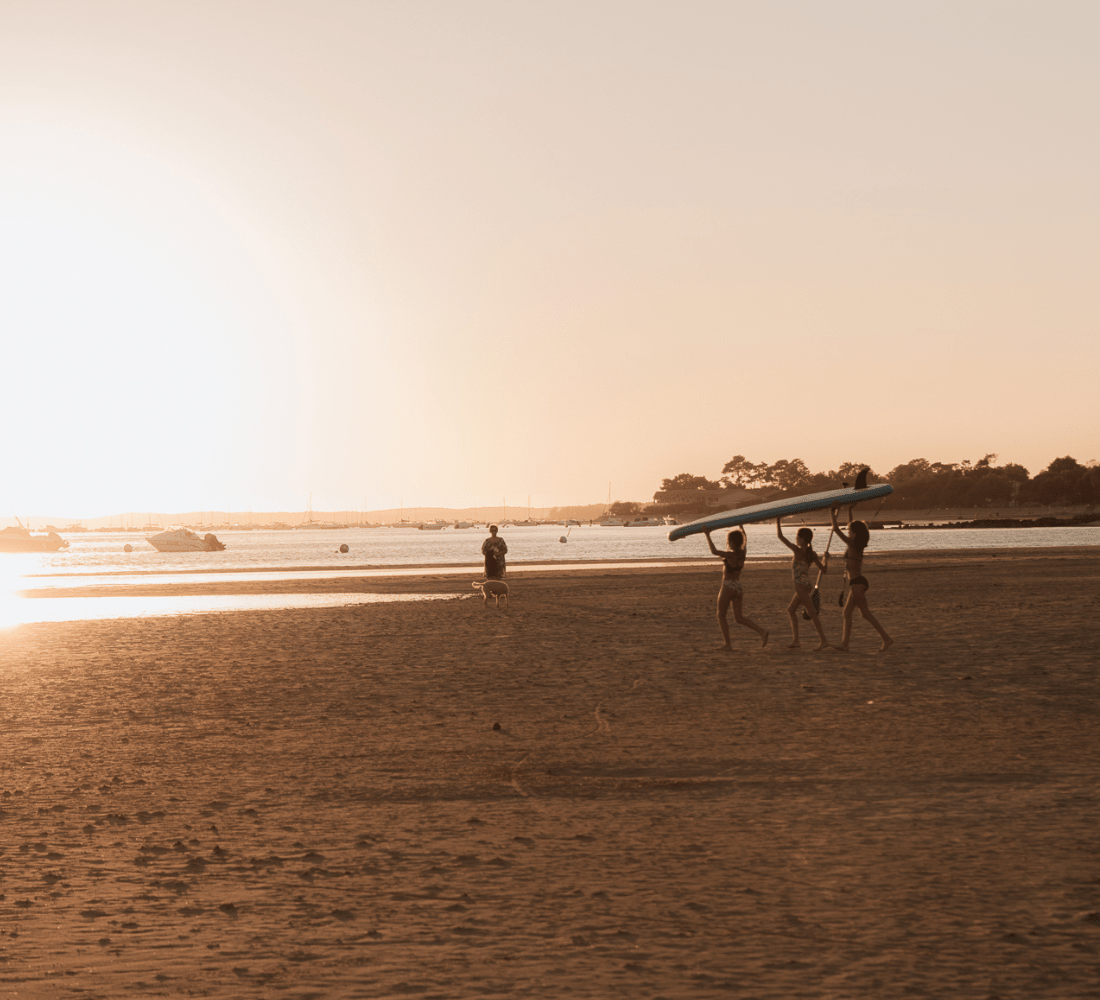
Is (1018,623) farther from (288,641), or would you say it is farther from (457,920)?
(457,920)

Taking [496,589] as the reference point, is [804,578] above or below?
above

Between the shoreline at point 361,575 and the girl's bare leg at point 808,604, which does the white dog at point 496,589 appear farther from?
the girl's bare leg at point 808,604

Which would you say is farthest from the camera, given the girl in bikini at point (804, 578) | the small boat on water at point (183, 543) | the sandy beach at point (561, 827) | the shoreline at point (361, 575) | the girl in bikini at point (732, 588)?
the small boat on water at point (183, 543)

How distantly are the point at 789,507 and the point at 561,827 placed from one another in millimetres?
9762

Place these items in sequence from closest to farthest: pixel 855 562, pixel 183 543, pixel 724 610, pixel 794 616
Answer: pixel 855 562
pixel 794 616
pixel 724 610
pixel 183 543

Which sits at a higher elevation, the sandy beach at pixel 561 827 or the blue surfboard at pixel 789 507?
the blue surfboard at pixel 789 507

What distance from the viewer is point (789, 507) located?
16.5 meters

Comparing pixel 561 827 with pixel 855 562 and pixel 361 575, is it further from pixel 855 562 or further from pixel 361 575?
pixel 361 575

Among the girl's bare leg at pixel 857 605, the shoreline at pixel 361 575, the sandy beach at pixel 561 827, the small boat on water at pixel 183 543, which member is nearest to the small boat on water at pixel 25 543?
the small boat on water at pixel 183 543

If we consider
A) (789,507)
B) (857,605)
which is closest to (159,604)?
(789,507)

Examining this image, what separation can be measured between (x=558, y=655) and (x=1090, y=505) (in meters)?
206

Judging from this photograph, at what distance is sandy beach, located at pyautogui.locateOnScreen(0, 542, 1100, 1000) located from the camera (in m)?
5.18

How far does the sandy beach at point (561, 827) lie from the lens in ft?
17.0

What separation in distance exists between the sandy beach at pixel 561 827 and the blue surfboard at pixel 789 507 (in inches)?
87.1
